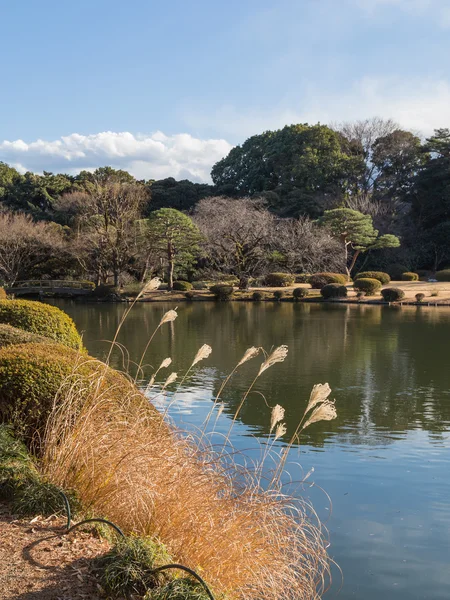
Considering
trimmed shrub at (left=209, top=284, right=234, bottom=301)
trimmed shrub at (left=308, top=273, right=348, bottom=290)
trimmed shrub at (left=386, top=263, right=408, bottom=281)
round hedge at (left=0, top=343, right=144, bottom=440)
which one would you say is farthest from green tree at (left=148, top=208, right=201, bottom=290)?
round hedge at (left=0, top=343, right=144, bottom=440)

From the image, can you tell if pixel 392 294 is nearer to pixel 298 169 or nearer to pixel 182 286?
pixel 182 286

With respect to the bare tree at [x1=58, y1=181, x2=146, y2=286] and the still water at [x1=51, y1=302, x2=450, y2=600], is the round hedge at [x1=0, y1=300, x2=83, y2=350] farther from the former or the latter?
the bare tree at [x1=58, y1=181, x2=146, y2=286]

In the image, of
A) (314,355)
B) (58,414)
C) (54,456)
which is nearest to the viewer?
(54,456)

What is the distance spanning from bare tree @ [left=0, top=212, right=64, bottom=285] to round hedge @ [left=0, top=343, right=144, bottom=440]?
101 feet

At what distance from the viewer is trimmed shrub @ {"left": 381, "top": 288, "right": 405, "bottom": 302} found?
2792cm

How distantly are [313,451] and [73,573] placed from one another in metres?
5.09

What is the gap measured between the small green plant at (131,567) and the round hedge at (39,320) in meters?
5.18

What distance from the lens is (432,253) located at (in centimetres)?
3978

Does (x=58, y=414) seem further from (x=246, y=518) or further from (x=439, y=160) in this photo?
(x=439, y=160)

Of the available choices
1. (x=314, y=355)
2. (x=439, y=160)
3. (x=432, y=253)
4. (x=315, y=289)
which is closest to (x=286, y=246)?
(x=315, y=289)

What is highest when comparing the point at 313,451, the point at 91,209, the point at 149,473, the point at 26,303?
the point at 91,209

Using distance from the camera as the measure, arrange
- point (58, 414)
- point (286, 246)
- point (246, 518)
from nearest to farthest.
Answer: point (246, 518) → point (58, 414) → point (286, 246)

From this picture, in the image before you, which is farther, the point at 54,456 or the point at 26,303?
the point at 26,303

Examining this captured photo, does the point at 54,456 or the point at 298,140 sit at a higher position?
the point at 298,140
